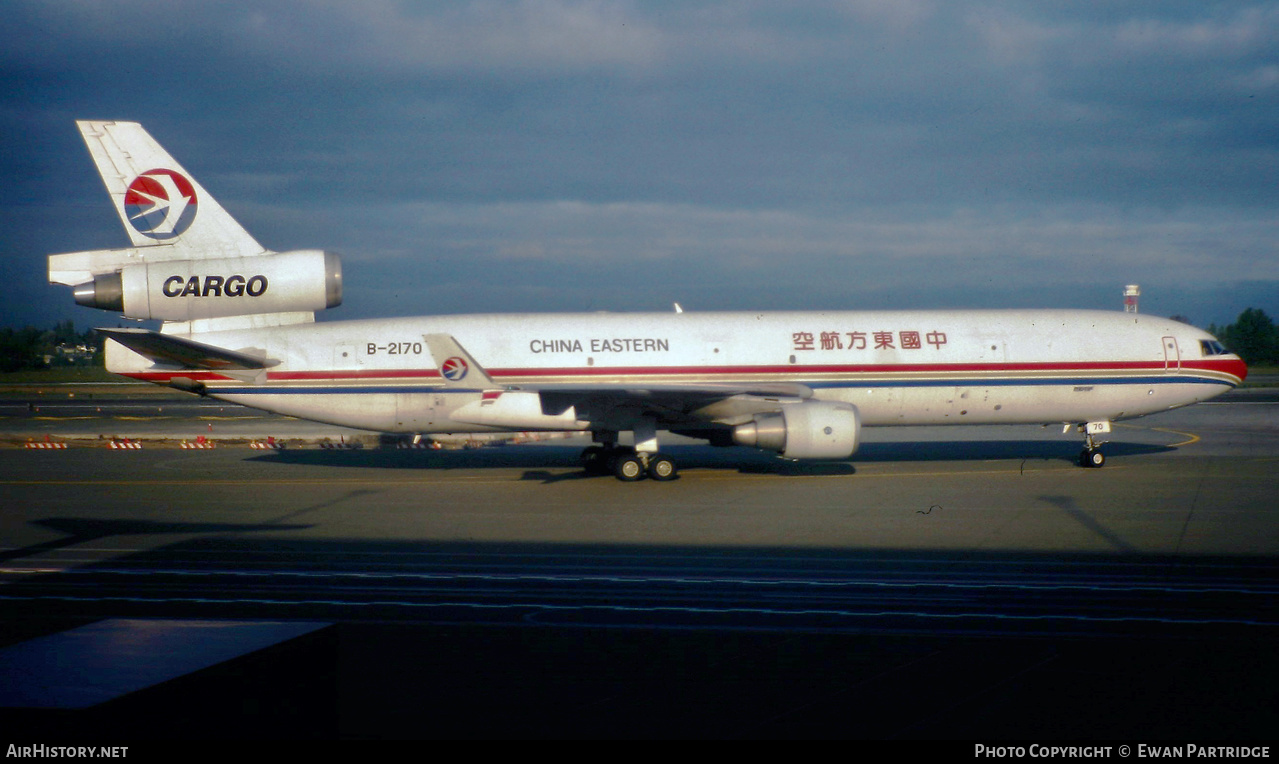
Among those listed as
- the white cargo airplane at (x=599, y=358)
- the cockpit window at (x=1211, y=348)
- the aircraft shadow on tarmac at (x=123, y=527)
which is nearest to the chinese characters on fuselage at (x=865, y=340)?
the white cargo airplane at (x=599, y=358)

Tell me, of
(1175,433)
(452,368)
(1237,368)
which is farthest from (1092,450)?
(452,368)

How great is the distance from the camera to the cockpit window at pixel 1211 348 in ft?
78.0

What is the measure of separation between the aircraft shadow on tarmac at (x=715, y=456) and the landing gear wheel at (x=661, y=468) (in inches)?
66.3

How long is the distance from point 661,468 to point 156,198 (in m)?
12.6

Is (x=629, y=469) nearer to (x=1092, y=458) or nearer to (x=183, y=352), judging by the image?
(x=183, y=352)

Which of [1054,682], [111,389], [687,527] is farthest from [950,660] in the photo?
[111,389]

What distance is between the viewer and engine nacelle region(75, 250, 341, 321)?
20312 mm

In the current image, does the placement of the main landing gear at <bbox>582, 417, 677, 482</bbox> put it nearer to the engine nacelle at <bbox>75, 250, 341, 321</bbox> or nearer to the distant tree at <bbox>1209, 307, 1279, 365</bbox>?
the engine nacelle at <bbox>75, 250, 341, 321</bbox>

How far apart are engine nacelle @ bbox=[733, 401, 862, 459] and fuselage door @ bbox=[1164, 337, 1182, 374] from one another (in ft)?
29.0

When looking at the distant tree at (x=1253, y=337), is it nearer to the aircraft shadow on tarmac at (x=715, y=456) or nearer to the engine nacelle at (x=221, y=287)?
the aircraft shadow on tarmac at (x=715, y=456)

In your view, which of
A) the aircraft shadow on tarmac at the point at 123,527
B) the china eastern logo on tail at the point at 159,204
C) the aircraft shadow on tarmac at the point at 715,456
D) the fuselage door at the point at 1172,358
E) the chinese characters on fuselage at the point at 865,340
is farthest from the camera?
the aircraft shadow on tarmac at the point at 715,456

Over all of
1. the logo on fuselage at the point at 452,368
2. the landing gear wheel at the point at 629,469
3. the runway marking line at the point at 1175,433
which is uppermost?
the logo on fuselage at the point at 452,368

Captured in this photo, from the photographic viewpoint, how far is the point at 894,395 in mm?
22484

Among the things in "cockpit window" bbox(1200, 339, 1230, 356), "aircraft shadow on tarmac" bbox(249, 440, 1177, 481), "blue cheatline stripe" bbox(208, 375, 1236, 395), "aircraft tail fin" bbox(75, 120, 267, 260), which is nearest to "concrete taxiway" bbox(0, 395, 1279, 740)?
"aircraft shadow on tarmac" bbox(249, 440, 1177, 481)
